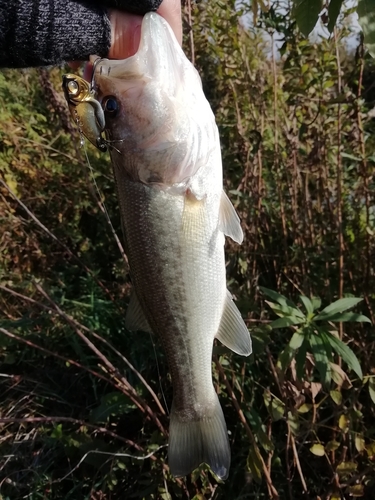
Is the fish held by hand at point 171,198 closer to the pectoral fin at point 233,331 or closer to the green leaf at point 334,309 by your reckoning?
the pectoral fin at point 233,331

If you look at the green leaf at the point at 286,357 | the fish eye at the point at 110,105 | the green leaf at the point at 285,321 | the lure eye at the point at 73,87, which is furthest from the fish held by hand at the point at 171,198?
the green leaf at the point at 286,357

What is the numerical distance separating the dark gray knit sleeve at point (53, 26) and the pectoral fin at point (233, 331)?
93 centimetres

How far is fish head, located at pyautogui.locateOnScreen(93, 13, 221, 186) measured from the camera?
4.29 feet

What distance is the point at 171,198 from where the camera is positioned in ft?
4.60

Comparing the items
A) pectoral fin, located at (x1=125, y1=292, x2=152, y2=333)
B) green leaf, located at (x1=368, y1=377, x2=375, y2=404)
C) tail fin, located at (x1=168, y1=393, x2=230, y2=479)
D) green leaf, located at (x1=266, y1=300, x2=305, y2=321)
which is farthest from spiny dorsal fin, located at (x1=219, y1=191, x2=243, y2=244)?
green leaf, located at (x1=368, y1=377, x2=375, y2=404)

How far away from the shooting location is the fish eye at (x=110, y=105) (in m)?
1.34

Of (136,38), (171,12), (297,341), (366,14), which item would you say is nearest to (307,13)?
(366,14)

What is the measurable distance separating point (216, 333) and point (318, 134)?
4.54ft

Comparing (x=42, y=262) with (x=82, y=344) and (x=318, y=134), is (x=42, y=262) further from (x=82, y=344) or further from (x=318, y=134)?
(x=318, y=134)

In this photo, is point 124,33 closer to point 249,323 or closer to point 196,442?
point 196,442

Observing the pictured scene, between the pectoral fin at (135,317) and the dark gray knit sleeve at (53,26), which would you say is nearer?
the dark gray knit sleeve at (53,26)

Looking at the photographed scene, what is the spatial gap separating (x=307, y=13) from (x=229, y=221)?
652mm

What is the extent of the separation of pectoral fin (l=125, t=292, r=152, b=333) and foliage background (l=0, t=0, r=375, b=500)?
448mm

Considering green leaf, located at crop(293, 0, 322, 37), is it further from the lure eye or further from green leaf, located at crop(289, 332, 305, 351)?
green leaf, located at crop(289, 332, 305, 351)
